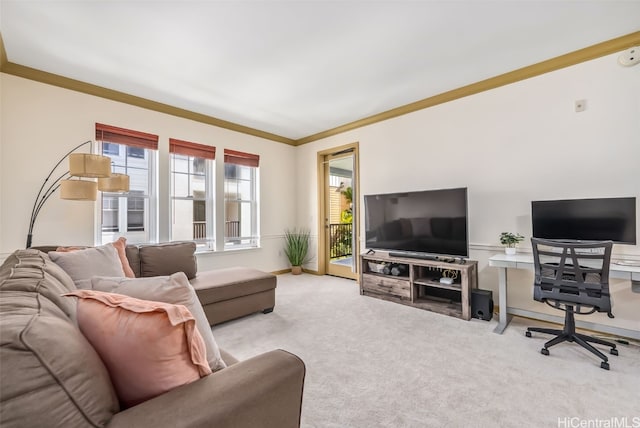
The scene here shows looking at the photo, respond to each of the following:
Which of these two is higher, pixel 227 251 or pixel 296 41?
pixel 296 41

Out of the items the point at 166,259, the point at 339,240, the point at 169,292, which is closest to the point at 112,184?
the point at 166,259

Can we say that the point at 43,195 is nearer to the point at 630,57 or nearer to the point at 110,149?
the point at 110,149

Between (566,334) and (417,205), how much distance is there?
185 centimetres

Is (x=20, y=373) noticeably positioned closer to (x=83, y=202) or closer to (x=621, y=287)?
(x=83, y=202)

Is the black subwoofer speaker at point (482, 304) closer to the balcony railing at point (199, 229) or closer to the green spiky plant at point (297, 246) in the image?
the green spiky plant at point (297, 246)

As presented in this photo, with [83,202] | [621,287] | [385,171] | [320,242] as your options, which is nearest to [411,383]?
[621,287]

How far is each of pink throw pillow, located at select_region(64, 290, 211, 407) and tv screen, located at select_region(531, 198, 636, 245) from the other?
3.17m

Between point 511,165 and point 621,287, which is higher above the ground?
→ point 511,165

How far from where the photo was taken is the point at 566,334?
2.34 m

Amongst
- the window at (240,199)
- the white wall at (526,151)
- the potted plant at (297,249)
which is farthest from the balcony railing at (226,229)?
the white wall at (526,151)

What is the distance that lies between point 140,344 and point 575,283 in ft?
9.54

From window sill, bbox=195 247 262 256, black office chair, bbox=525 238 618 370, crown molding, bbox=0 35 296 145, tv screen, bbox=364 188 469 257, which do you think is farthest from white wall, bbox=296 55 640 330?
crown molding, bbox=0 35 296 145

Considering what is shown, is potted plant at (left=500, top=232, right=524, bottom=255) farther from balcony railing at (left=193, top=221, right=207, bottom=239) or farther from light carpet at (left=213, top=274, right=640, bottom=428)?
balcony railing at (left=193, top=221, right=207, bottom=239)

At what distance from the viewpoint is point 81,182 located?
274cm
